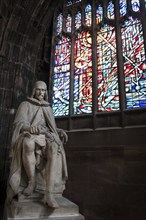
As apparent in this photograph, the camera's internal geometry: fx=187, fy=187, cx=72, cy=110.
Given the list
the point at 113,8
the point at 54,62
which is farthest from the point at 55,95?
the point at 113,8

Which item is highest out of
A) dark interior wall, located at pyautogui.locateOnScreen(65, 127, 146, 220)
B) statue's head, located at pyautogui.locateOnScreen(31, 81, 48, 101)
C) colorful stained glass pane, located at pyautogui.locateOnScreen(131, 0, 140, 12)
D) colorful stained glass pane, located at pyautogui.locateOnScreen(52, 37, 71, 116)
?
colorful stained glass pane, located at pyautogui.locateOnScreen(131, 0, 140, 12)

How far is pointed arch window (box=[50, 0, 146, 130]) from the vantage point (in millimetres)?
4445

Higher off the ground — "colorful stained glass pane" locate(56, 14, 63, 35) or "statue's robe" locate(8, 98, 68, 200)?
"colorful stained glass pane" locate(56, 14, 63, 35)

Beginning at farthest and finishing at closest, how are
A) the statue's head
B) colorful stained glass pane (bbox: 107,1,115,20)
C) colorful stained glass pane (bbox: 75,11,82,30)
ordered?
colorful stained glass pane (bbox: 75,11,82,30)
colorful stained glass pane (bbox: 107,1,115,20)
the statue's head

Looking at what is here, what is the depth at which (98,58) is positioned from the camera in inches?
196

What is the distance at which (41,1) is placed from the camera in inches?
215

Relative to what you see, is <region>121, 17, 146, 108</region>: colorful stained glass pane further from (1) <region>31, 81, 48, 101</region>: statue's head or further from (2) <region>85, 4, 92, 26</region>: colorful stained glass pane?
(1) <region>31, 81, 48, 101</region>: statue's head

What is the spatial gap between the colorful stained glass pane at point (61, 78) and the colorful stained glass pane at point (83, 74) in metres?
0.25

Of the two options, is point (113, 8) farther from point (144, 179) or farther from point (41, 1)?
point (144, 179)

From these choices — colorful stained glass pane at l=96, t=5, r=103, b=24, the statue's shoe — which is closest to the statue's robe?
the statue's shoe

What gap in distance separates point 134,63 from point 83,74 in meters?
1.33

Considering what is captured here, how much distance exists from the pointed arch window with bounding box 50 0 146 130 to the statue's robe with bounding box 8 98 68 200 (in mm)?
2171

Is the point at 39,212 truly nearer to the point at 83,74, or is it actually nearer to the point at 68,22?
the point at 83,74

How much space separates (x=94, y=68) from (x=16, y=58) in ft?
6.86
